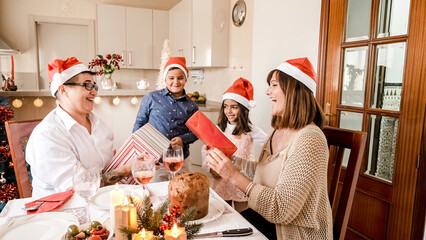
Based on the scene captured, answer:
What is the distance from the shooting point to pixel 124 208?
2.58 ft

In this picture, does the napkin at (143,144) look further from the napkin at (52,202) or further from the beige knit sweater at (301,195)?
the beige knit sweater at (301,195)

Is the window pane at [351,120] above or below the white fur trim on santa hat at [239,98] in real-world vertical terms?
below

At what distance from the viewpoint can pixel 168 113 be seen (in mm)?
2428

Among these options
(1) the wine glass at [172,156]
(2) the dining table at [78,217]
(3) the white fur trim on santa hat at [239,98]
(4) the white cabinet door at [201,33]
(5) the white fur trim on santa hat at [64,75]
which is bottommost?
(2) the dining table at [78,217]

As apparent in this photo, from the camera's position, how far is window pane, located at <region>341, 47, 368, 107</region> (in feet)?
6.34

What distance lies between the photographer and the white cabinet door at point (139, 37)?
522 cm

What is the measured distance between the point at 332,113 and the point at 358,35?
0.57m

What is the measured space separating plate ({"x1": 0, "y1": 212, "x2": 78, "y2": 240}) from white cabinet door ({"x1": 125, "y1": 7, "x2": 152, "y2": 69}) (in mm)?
4634

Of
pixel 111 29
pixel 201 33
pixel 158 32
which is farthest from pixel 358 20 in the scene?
pixel 111 29

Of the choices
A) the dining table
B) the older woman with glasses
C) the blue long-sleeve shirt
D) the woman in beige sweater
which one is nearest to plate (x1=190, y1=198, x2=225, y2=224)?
the dining table

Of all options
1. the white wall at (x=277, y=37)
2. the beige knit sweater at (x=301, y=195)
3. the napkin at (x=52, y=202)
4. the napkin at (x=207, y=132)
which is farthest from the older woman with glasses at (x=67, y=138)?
the white wall at (x=277, y=37)

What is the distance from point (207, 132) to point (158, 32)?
4703mm

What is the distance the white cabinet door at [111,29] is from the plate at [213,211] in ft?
15.1

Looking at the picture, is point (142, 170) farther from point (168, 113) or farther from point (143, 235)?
point (168, 113)
